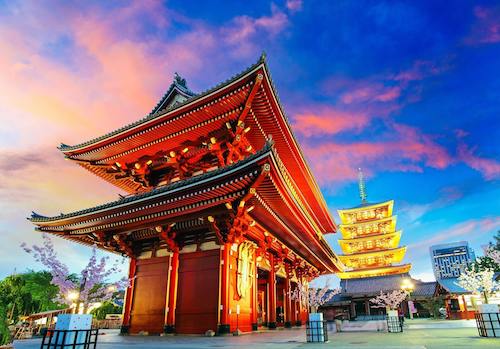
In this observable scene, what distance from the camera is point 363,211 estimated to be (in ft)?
185

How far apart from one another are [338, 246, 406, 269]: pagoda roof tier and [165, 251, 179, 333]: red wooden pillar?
1722 inches

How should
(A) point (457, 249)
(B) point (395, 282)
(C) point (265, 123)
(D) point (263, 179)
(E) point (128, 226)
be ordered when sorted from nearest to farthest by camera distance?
(D) point (263, 179), (E) point (128, 226), (C) point (265, 123), (B) point (395, 282), (A) point (457, 249)

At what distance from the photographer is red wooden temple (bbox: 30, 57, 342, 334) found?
13.6 metres

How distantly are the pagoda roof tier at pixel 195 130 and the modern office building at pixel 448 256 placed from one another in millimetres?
205611

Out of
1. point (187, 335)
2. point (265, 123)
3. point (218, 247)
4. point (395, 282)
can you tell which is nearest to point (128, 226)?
point (218, 247)

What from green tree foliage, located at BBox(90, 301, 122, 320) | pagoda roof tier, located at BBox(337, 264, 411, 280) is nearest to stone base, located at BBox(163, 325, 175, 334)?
green tree foliage, located at BBox(90, 301, 122, 320)

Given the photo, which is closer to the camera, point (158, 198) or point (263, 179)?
point (263, 179)

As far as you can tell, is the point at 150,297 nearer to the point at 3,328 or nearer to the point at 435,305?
the point at 3,328

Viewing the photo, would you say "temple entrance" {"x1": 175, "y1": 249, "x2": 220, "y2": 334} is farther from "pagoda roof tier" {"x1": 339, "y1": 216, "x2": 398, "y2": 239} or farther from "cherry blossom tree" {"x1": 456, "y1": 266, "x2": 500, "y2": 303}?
"pagoda roof tier" {"x1": 339, "y1": 216, "x2": 398, "y2": 239}

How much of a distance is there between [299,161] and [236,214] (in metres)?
9.65

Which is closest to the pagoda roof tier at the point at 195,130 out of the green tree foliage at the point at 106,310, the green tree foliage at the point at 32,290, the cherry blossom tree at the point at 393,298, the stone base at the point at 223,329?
the stone base at the point at 223,329

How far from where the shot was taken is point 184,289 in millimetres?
15164

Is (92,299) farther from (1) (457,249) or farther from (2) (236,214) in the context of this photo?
(1) (457,249)

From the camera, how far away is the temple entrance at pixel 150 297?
15.5 metres
